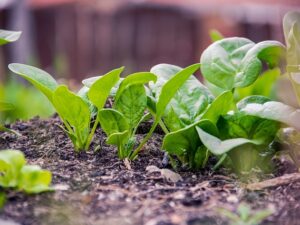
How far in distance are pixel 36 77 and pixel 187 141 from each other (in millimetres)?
521

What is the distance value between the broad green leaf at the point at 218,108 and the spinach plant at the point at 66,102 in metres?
0.31

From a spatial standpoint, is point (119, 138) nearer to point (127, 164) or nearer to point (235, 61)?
point (127, 164)

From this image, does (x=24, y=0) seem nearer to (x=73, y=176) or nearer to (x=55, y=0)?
(x=55, y=0)

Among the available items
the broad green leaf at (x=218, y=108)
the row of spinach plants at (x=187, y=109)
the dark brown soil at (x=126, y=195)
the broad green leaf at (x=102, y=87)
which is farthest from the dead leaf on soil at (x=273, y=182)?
the broad green leaf at (x=102, y=87)

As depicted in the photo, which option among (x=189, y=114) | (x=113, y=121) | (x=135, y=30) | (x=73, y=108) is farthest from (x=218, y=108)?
(x=135, y=30)

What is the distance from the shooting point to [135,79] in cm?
157

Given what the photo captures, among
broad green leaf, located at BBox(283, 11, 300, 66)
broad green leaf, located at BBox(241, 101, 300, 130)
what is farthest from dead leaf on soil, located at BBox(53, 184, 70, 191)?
broad green leaf, located at BBox(283, 11, 300, 66)

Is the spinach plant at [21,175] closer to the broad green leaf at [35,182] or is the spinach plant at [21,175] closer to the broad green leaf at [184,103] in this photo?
the broad green leaf at [35,182]

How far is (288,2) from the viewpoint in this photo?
9.48m

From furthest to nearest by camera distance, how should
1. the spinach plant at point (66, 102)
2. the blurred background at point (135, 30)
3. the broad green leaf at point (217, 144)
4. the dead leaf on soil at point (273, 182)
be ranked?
the blurred background at point (135, 30), the spinach plant at point (66, 102), the dead leaf on soil at point (273, 182), the broad green leaf at point (217, 144)

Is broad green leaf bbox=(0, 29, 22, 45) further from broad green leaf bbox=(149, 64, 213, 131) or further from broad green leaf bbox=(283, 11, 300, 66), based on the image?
broad green leaf bbox=(283, 11, 300, 66)

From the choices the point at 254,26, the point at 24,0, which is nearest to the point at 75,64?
the point at 24,0

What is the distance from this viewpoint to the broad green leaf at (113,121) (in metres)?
1.57

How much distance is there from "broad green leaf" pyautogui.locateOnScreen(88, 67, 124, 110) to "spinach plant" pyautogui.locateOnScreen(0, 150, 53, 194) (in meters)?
0.35
